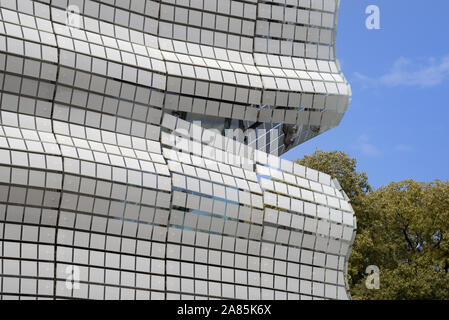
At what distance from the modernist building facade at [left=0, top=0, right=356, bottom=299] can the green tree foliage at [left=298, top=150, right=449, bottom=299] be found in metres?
17.4

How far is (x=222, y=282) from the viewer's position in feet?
89.8

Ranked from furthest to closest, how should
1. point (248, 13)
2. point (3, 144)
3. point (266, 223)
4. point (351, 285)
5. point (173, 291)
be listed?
point (351, 285) → point (248, 13) → point (266, 223) → point (173, 291) → point (3, 144)

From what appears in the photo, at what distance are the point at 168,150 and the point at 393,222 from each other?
26.5m

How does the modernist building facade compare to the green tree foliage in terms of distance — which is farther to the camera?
the green tree foliage

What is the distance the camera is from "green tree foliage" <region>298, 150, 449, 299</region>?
1917 inches

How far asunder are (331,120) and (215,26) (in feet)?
19.4

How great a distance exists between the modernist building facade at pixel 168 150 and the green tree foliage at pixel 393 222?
17.4 meters

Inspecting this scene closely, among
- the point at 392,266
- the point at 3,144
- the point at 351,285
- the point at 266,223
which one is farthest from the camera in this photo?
the point at 392,266

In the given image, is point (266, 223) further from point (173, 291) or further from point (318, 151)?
point (318, 151)

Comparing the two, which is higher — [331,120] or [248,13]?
[248,13]

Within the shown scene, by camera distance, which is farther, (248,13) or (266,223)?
(248,13)

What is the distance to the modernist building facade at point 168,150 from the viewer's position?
81.4 ft

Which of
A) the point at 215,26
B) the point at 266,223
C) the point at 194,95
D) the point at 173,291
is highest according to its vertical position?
the point at 215,26

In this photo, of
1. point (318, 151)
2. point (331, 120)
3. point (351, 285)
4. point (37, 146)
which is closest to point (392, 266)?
point (351, 285)
